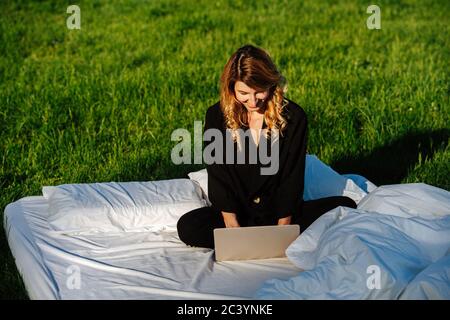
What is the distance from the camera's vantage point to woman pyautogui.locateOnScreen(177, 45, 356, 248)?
427 cm

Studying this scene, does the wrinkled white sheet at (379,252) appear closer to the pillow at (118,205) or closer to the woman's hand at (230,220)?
the woman's hand at (230,220)

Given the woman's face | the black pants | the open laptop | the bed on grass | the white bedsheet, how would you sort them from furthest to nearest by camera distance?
the black pants
the woman's face
the open laptop
the white bedsheet
the bed on grass

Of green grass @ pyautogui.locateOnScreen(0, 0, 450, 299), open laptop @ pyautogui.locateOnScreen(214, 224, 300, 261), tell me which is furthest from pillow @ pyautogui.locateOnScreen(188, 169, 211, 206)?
open laptop @ pyautogui.locateOnScreen(214, 224, 300, 261)

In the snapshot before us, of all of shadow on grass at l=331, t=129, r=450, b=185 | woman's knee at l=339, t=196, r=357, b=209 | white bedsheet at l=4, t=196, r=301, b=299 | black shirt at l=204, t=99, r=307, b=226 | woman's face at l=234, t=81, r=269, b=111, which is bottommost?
white bedsheet at l=4, t=196, r=301, b=299

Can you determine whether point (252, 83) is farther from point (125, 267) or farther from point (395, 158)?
point (395, 158)

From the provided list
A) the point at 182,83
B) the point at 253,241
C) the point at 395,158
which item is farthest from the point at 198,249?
the point at 182,83

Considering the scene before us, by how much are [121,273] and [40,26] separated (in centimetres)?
586

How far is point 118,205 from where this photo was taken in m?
4.56

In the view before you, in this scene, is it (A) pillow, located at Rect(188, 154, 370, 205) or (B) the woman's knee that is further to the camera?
(A) pillow, located at Rect(188, 154, 370, 205)

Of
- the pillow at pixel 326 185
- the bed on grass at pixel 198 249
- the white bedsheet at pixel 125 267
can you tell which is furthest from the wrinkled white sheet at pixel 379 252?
the pillow at pixel 326 185

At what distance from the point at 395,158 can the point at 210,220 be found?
1906 millimetres

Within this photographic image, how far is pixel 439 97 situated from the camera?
662cm

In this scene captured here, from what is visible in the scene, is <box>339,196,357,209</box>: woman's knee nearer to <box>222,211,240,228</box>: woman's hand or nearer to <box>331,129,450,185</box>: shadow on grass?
<box>222,211,240,228</box>: woman's hand

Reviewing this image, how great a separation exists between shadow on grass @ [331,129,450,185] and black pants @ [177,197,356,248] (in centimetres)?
116
